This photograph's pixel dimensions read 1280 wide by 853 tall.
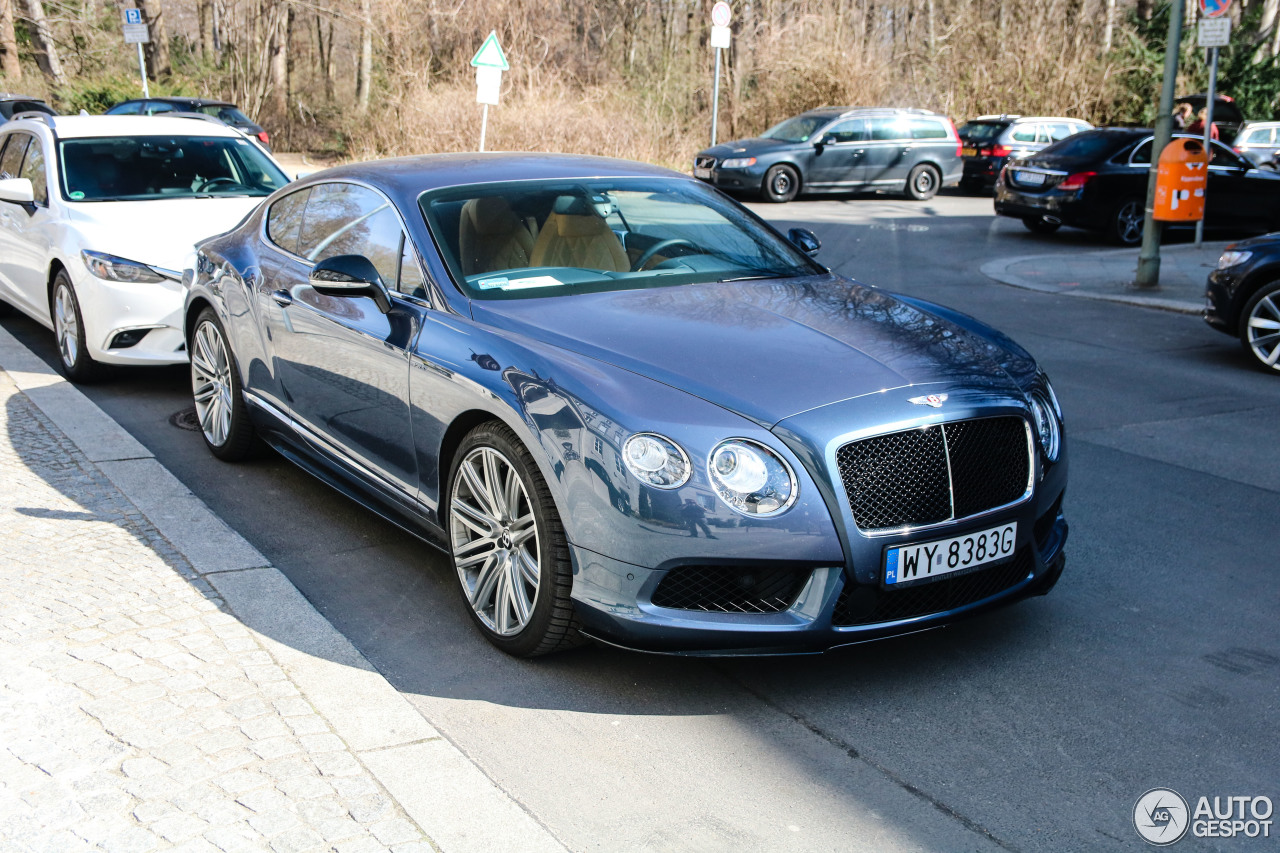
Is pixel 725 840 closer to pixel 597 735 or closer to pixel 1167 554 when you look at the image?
pixel 597 735

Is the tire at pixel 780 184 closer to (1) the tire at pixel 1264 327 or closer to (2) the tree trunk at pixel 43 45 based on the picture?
A: (1) the tire at pixel 1264 327

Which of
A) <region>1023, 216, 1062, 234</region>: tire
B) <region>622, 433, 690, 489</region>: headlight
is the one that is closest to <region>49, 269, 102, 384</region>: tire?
<region>622, 433, 690, 489</region>: headlight

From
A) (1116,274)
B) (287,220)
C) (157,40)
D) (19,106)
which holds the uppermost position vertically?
(157,40)

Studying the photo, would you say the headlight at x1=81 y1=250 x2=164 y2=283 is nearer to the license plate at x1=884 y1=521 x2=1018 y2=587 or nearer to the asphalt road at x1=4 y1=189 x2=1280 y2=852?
the asphalt road at x1=4 y1=189 x2=1280 y2=852

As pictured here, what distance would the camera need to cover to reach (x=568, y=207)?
500 cm

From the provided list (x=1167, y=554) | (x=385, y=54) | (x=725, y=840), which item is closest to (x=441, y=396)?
(x=725, y=840)

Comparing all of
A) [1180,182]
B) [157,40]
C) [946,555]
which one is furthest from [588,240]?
[157,40]

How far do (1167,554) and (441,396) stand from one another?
296cm

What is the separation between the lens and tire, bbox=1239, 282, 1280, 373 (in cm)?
873

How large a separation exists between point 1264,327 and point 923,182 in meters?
15.8

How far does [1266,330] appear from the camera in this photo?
8.77 metres

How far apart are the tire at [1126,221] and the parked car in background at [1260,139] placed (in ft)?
18.2

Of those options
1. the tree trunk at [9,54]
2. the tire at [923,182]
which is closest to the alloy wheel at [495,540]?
the tire at [923,182]

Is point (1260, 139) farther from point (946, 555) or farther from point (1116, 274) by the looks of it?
point (946, 555)
